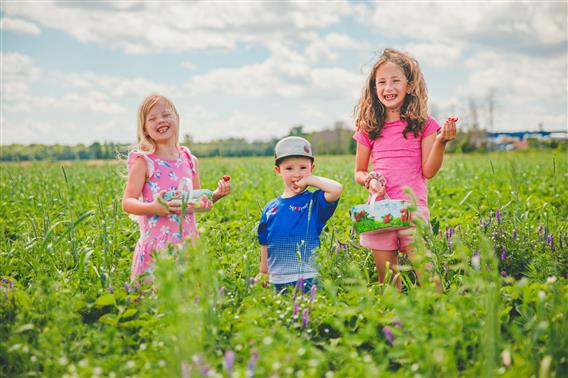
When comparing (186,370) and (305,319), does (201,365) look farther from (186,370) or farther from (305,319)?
(305,319)

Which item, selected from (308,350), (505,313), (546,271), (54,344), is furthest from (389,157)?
(54,344)

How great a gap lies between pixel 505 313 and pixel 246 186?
658cm

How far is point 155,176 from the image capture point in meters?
3.28

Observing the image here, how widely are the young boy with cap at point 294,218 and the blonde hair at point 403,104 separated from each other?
0.55m

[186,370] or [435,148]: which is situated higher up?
[435,148]

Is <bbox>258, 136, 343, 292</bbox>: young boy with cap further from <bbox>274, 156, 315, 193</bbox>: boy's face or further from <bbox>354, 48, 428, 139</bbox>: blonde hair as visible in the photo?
<bbox>354, 48, 428, 139</bbox>: blonde hair

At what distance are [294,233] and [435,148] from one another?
1.05 metres

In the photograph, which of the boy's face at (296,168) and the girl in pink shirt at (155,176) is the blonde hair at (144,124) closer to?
the girl in pink shirt at (155,176)

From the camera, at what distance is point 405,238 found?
134 inches

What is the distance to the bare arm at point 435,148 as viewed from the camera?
3.08 meters

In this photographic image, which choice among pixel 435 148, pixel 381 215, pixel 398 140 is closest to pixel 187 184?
pixel 381 215

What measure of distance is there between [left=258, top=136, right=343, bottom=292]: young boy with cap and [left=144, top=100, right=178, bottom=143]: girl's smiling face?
2.28 ft

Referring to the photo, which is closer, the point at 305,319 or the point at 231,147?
the point at 305,319

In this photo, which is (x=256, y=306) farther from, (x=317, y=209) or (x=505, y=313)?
(x=505, y=313)
